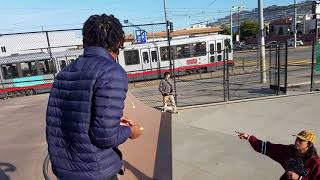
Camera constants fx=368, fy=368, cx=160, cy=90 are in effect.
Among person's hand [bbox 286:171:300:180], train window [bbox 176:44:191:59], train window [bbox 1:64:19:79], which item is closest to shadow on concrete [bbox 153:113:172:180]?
person's hand [bbox 286:171:300:180]

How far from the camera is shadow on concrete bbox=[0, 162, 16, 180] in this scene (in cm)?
473

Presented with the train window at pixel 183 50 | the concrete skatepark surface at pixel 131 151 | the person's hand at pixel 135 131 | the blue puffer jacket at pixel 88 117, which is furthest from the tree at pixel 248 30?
the blue puffer jacket at pixel 88 117

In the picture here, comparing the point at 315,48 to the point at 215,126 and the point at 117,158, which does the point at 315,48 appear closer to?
the point at 215,126

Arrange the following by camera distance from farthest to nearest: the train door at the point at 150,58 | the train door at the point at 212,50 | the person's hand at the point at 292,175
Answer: the train door at the point at 212,50, the train door at the point at 150,58, the person's hand at the point at 292,175

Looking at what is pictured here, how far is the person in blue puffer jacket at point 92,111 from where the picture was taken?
6.44 ft

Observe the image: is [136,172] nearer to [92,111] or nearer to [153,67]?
[92,111]

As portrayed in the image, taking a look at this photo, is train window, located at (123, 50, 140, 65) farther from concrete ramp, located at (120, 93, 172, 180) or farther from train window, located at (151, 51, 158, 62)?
concrete ramp, located at (120, 93, 172, 180)

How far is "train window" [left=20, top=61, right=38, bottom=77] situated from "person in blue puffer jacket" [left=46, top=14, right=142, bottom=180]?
852 inches

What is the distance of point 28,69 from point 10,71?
1046 mm

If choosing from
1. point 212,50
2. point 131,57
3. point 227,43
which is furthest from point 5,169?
point 227,43

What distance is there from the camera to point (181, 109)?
39.1ft

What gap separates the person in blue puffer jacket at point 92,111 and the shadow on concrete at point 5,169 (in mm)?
2930

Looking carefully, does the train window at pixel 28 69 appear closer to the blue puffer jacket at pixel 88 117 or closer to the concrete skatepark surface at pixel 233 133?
the concrete skatepark surface at pixel 233 133

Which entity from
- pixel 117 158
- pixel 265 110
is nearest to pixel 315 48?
pixel 265 110
